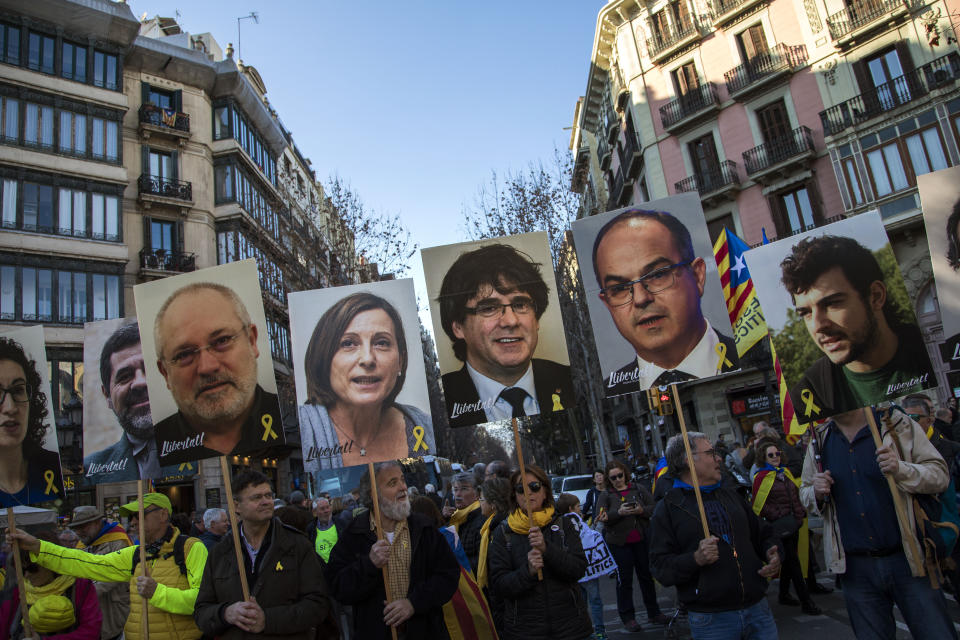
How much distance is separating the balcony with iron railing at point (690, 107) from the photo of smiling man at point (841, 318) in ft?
91.0

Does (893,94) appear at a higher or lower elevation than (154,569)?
higher

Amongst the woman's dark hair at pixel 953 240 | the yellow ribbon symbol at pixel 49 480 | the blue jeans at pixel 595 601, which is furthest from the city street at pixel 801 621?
the yellow ribbon symbol at pixel 49 480

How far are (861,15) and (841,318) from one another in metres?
27.0

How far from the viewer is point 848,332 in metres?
5.24

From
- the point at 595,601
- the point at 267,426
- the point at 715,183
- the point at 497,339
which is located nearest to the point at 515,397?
the point at 497,339

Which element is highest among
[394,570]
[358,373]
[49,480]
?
[358,373]

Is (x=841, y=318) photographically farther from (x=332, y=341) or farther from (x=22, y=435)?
(x=22, y=435)

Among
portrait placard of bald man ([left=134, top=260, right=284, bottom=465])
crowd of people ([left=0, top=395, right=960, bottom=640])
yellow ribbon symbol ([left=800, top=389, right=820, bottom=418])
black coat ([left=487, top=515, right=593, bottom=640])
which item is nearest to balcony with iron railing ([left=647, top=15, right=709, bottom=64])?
yellow ribbon symbol ([left=800, top=389, right=820, bottom=418])

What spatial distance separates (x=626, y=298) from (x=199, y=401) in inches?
149

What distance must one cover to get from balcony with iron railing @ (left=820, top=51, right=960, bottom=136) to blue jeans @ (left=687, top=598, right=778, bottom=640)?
2511cm

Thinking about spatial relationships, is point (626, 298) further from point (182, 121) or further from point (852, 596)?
point (182, 121)

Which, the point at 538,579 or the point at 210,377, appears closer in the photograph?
the point at 538,579

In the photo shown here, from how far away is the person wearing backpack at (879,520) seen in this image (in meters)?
4.21

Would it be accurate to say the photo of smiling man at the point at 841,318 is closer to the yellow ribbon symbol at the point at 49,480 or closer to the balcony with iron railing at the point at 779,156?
the yellow ribbon symbol at the point at 49,480
